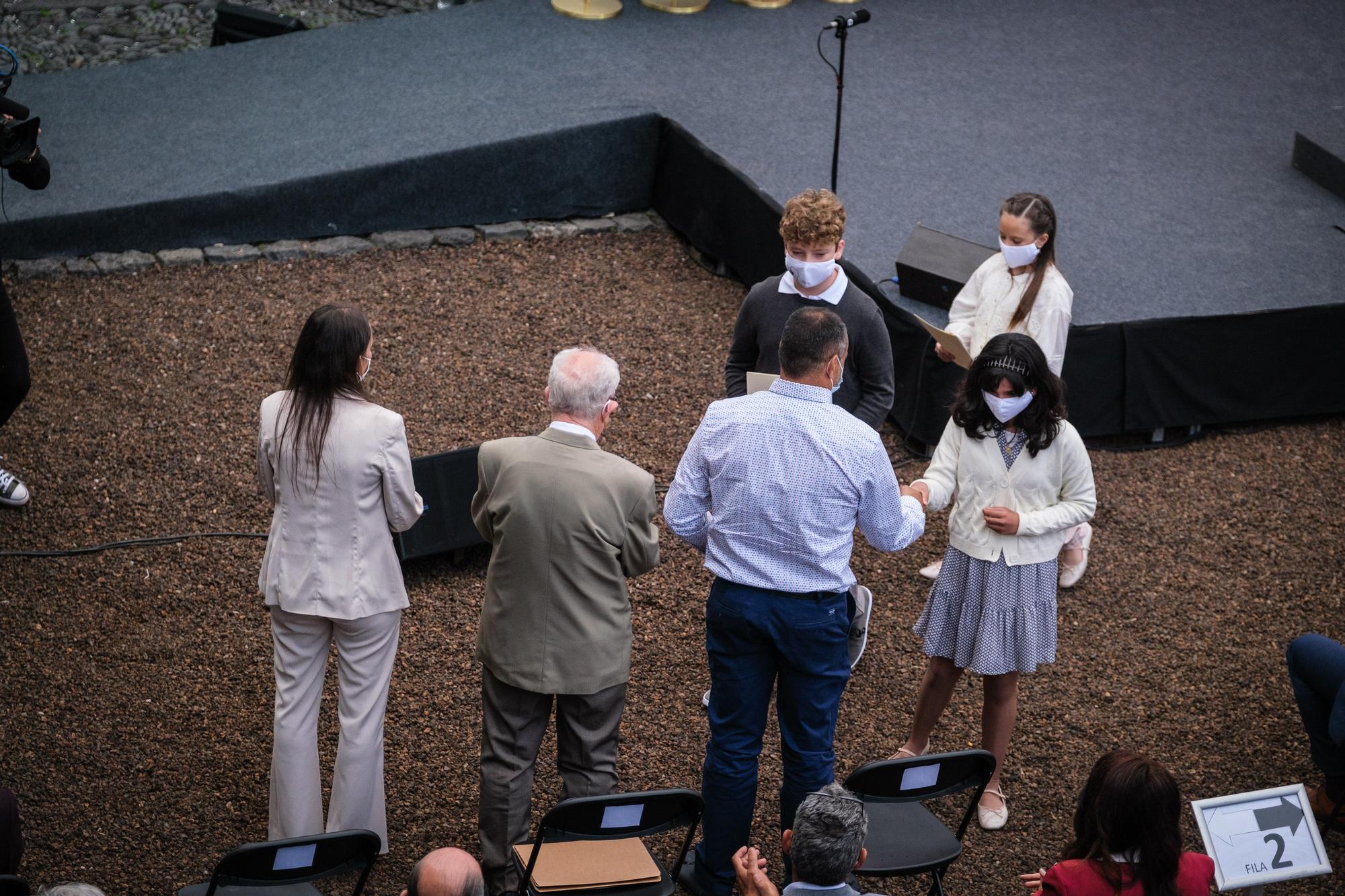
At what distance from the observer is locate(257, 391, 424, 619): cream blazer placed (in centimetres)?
309

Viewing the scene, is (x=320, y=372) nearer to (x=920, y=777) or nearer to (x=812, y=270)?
(x=812, y=270)

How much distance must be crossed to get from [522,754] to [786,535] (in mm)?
872

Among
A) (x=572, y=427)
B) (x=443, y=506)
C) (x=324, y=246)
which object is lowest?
(x=324, y=246)

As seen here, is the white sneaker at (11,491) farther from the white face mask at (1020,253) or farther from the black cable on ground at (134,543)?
the white face mask at (1020,253)

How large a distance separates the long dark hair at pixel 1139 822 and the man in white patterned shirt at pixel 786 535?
726 mm

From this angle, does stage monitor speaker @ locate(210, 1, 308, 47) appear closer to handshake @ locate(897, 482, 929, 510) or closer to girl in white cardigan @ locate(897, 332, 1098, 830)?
girl in white cardigan @ locate(897, 332, 1098, 830)

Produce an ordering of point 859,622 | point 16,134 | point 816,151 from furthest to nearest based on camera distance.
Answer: point 816,151 < point 16,134 < point 859,622

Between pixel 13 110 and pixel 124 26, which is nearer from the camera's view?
pixel 13 110

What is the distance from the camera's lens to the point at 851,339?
3.75m

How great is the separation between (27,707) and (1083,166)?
18.7 feet

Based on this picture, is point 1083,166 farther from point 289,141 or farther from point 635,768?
point 635,768

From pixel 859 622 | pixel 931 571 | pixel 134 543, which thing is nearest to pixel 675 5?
pixel 931 571

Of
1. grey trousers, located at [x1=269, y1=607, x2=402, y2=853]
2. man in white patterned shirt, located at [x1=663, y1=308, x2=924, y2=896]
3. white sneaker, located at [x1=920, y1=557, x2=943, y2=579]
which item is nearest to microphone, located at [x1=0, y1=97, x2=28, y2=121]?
grey trousers, located at [x1=269, y1=607, x2=402, y2=853]

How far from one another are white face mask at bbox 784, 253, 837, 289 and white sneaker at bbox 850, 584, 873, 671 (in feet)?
3.00
